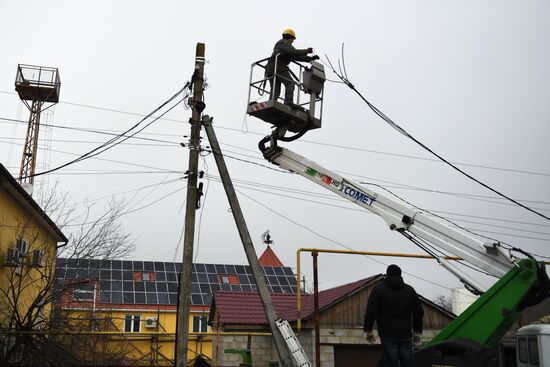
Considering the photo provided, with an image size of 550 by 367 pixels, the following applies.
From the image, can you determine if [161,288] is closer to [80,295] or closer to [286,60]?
[80,295]

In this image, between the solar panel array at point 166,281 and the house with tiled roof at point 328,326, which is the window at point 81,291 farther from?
the solar panel array at point 166,281

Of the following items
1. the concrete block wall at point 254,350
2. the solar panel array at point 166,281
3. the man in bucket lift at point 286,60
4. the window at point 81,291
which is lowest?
the concrete block wall at point 254,350

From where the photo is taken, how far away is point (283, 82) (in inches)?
404

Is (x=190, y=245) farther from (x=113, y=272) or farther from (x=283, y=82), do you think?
(x=113, y=272)

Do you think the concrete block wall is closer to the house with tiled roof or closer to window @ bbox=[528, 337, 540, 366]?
the house with tiled roof

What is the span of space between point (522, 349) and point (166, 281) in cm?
3489

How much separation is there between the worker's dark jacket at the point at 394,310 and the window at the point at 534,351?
1307 millimetres

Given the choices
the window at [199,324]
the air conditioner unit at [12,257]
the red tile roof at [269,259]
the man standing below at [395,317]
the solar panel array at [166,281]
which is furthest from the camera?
the red tile roof at [269,259]

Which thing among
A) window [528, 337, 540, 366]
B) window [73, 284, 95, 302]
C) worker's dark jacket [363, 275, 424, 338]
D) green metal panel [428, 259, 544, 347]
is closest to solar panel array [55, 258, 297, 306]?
window [73, 284, 95, 302]

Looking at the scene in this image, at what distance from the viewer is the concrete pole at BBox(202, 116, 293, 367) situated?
960 cm

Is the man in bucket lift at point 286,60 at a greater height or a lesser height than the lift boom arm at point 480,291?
greater

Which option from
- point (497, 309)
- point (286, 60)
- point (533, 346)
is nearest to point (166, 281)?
point (286, 60)

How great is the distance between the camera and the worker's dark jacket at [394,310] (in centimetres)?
659

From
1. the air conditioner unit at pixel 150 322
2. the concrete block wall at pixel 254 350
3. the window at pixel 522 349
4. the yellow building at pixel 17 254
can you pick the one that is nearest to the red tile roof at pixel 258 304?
the concrete block wall at pixel 254 350
